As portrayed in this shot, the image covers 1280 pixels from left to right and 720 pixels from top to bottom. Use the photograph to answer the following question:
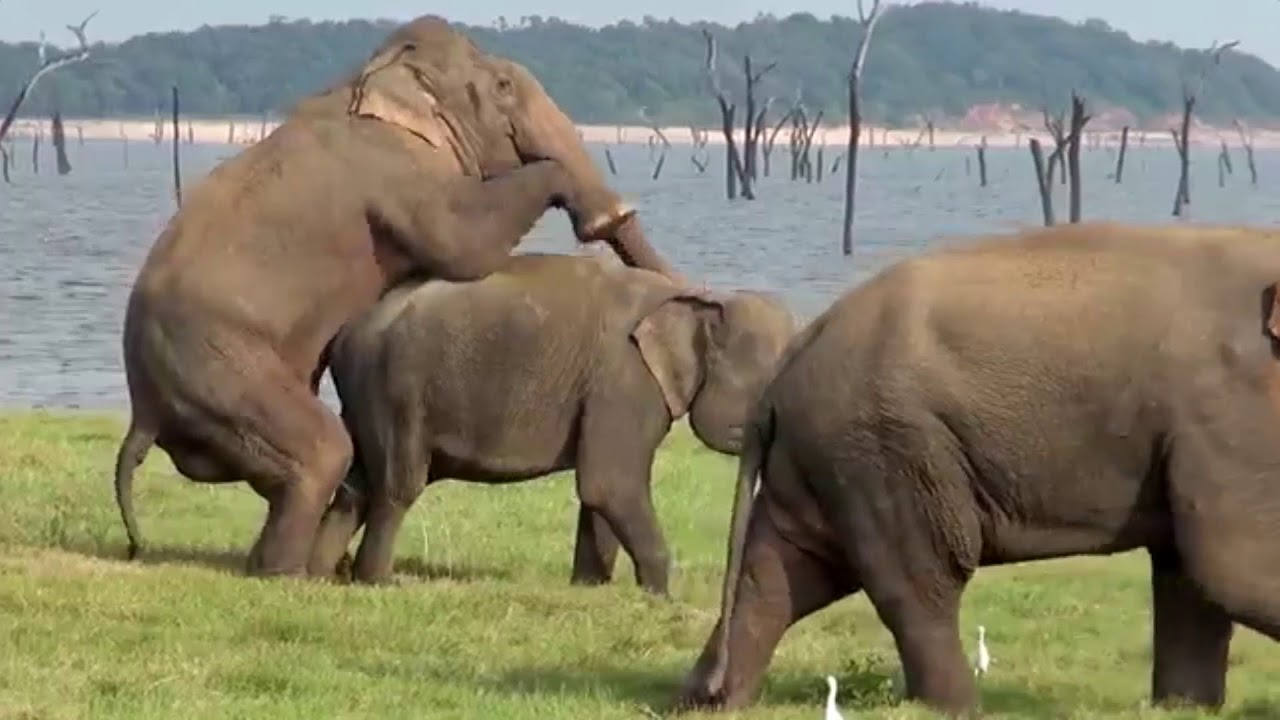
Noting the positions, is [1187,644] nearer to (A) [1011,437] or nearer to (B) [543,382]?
(A) [1011,437]

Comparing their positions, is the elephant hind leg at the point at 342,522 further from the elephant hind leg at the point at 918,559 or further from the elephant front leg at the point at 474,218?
the elephant hind leg at the point at 918,559

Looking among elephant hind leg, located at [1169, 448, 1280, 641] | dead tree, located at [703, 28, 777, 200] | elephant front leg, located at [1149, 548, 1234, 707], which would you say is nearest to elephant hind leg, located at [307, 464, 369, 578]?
elephant front leg, located at [1149, 548, 1234, 707]

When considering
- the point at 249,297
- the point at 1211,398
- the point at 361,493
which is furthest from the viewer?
the point at 361,493

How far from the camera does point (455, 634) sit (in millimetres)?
9883

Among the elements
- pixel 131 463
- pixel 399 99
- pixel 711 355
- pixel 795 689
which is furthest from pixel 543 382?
pixel 795 689

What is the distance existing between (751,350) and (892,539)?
12.1ft

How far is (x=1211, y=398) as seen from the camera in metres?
7.74

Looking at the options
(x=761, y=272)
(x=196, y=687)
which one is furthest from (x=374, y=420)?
(x=761, y=272)

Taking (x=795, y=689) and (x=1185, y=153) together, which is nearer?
(x=795, y=689)

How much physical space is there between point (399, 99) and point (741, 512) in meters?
4.31

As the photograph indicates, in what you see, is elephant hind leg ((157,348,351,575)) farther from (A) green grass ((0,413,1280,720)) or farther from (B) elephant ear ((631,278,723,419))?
(B) elephant ear ((631,278,723,419))

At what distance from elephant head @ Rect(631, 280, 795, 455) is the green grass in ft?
2.78

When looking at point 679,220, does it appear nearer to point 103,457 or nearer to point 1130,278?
point 103,457

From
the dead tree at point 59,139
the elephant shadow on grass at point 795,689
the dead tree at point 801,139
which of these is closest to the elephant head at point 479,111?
the elephant shadow on grass at point 795,689
